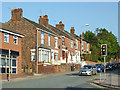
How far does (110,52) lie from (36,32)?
51.0m

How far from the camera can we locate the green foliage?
7481 centimetres

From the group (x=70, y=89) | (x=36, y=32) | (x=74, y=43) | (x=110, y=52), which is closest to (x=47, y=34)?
(x=36, y=32)

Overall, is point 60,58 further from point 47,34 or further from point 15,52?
point 15,52

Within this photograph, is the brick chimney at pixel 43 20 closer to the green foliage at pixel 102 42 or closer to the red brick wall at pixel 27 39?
the red brick wall at pixel 27 39

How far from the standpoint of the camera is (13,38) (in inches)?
1144

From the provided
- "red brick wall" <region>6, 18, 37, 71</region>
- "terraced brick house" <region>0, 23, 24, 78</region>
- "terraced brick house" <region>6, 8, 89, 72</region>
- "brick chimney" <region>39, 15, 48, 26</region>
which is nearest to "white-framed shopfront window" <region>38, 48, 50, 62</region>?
"terraced brick house" <region>6, 8, 89, 72</region>

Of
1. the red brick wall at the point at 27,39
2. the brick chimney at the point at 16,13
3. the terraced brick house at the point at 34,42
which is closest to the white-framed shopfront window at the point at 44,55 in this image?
the terraced brick house at the point at 34,42

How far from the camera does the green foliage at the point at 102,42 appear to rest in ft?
245

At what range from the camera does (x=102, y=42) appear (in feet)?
263

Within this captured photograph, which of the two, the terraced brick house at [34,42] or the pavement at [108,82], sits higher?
the terraced brick house at [34,42]

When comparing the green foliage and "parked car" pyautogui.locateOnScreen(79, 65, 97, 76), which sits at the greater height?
the green foliage

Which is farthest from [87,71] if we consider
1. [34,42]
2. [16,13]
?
[16,13]

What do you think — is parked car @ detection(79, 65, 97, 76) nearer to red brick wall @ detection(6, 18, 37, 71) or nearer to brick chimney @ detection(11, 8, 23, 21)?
red brick wall @ detection(6, 18, 37, 71)

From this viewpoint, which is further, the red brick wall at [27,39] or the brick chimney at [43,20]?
the brick chimney at [43,20]
